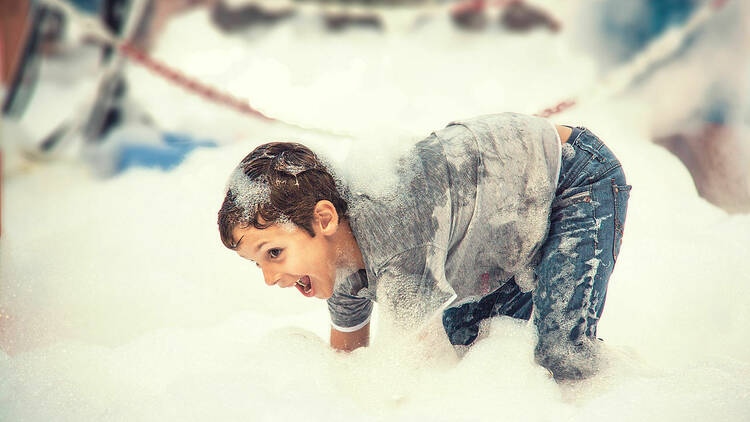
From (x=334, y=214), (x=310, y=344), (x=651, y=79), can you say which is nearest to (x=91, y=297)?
(x=310, y=344)

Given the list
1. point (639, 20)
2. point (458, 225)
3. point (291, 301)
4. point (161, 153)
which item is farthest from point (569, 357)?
point (639, 20)

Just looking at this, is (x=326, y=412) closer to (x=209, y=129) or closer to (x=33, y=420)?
(x=33, y=420)

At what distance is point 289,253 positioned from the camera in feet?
2.86

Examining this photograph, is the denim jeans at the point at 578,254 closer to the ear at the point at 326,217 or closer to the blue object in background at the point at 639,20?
the ear at the point at 326,217

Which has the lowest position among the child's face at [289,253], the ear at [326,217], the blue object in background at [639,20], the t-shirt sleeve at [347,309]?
the t-shirt sleeve at [347,309]

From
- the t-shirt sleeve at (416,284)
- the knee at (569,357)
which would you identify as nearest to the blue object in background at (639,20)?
the knee at (569,357)

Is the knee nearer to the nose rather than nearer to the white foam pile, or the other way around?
the white foam pile

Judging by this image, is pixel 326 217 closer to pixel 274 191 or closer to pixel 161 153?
pixel 274 191

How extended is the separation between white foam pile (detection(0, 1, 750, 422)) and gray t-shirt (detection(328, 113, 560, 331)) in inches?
2.7

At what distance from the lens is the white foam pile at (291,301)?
0.99m

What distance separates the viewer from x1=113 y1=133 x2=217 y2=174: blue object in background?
187 cm

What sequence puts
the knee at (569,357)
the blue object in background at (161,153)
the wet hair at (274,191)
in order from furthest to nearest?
the blue object in background at (161,153) < the knee at (569,357) < the wet hair at (274,191)

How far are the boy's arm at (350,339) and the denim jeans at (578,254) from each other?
10.4 inches

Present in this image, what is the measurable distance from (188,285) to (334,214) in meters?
0.73
